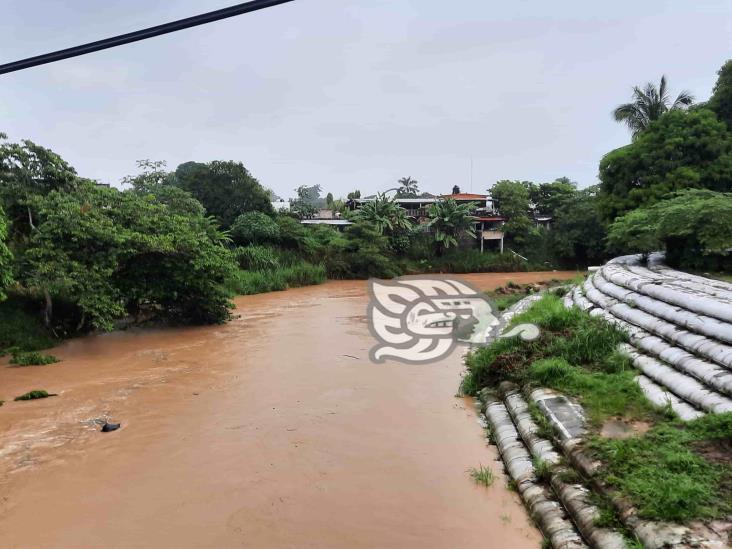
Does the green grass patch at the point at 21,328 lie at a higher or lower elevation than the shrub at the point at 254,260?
lower

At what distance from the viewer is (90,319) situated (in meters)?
9.43

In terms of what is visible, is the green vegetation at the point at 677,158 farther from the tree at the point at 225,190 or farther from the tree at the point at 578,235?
the tree at the point at 225,190

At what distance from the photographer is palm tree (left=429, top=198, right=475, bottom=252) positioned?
82.7 ft

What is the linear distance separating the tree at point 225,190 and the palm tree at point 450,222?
8.76 meters

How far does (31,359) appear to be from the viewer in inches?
298

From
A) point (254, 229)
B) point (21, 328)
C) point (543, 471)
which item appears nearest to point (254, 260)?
point (254, 229)

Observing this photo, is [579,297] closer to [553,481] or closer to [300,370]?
[300,370]

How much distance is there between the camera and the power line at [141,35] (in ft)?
6.16

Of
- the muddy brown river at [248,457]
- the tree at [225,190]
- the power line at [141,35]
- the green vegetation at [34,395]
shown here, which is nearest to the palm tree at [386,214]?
the tree at [225,190]

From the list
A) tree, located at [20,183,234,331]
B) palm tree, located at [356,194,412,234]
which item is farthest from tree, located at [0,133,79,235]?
palm tree, located at [356,194,412,234]

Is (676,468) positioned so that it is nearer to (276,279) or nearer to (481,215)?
(276,279)

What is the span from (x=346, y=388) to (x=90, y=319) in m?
5.88

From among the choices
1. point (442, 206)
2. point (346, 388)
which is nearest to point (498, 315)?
point (346, 388)

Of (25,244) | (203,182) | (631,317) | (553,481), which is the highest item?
(203,182)
